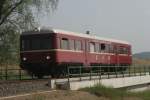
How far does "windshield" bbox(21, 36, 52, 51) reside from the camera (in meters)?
29.5

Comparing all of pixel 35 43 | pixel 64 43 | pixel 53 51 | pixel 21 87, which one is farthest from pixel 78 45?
pixel 21 87

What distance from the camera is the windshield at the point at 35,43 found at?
29495mm

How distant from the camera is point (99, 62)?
36.2 meters

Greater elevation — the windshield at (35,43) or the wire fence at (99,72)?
the windshield at (35,43)

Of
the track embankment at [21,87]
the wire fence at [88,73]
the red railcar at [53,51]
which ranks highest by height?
the red railcar at [53,51]

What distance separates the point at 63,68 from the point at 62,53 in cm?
100

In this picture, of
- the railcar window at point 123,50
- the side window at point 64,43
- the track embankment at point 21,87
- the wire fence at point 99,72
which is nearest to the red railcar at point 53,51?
the side window at point 64,43

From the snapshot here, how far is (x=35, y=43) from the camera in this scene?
3014 cm

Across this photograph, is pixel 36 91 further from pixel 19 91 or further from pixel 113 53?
pixel 113 53

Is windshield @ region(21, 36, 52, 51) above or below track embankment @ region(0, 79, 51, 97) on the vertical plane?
above

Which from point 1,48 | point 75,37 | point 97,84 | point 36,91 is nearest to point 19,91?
point 36,91

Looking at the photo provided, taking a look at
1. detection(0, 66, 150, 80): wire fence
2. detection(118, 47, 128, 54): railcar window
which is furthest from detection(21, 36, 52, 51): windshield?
detection(118, 47, 128, 54): railcar window

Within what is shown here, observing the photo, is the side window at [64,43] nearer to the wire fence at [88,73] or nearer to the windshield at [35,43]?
the windshield at [35,43]

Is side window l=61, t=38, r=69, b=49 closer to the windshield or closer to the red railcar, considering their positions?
the red railcar
